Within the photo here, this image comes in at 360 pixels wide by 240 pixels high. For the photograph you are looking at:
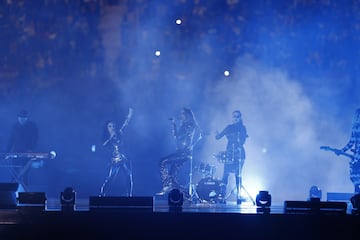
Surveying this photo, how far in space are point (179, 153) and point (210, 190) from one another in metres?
0.85

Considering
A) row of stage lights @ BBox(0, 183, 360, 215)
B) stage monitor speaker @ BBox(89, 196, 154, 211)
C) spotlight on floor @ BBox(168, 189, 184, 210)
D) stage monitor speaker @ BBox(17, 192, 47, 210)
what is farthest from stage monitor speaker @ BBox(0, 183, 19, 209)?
spotlight on floor @ BBox(168, 189, 184, 210)

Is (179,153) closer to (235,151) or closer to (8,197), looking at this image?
(235,151)

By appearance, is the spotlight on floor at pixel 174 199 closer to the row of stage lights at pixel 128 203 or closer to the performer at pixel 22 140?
the row of stage lights at pixel 128 203

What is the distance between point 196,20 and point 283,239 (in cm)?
856

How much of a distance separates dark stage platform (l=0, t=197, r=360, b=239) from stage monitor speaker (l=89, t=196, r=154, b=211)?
20 cm

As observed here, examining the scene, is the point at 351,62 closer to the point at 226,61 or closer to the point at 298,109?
the point at 298,109

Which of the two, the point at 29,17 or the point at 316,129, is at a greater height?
the point at 29,17

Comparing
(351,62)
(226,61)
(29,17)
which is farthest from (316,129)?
(29,17)

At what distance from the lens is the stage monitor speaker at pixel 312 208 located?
17.5ft

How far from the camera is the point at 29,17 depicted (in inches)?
501

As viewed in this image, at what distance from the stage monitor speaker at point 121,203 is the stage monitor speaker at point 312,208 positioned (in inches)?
51.6

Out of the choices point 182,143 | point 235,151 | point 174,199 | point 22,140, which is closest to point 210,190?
point 235,151

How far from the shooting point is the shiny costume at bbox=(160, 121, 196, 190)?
32.3 ft

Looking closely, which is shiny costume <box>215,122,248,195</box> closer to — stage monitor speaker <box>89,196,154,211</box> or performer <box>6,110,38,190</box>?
performer <box>6,110,38,190</box>
